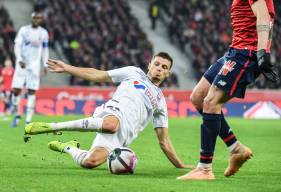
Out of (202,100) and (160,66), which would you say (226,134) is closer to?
(202,100)

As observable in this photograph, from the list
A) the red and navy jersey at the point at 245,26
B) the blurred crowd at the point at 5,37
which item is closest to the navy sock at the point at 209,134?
the red and navy jersey at the point at 245,26

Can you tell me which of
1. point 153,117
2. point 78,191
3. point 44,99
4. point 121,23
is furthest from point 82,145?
point 121,23

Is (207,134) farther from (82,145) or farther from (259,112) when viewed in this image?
(259,112)

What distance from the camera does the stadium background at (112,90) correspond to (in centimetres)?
731

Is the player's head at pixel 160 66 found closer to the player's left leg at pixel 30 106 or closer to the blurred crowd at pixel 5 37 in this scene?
the player's left leg at pixel 30 106

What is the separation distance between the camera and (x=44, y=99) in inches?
944

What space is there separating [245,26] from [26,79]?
30.8ft

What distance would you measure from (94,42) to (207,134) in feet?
68.4

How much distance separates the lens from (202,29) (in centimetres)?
3197

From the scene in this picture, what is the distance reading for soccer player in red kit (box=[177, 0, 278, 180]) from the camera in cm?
737

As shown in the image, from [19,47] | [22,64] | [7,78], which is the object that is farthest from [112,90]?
[22,64]

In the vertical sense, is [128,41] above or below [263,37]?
below

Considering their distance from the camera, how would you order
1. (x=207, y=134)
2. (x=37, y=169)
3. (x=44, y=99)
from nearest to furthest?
1. (x=207, y=134)
2. (x=37, y=169)
3. (x=44, y=99)

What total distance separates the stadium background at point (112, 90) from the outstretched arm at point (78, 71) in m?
1.03
